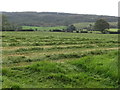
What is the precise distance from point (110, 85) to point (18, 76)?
5499 millimetres

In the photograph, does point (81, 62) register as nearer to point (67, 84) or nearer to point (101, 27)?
point (67, 84)

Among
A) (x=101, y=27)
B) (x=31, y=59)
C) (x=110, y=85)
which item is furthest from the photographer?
(x=101, y=27)

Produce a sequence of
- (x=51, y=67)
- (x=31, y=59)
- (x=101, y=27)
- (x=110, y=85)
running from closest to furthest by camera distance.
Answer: (x=110, y=85), (x=51, y=67), (x=31, y=59), (x=101, y=27)

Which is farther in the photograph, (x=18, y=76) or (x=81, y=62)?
(x=81, y=62)

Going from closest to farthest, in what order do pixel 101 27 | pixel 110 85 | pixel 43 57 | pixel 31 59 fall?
pixel 110 85 < pixel 31 59 < pixel 43 57 < pixel 101 27

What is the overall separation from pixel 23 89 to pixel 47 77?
2316mm

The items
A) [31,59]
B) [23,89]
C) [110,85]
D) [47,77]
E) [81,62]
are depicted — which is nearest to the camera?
[23,89]

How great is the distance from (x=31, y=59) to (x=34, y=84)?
313 inches

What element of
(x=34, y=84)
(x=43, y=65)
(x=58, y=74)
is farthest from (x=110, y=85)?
(x=43, y=65)

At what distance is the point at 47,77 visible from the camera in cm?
1258

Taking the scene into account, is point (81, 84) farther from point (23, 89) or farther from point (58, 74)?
point (23, 89)

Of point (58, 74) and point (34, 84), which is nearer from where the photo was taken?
point (34, 84)

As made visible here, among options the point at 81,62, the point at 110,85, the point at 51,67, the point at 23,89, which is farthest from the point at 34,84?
the point at 81,62

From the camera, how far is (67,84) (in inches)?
458
